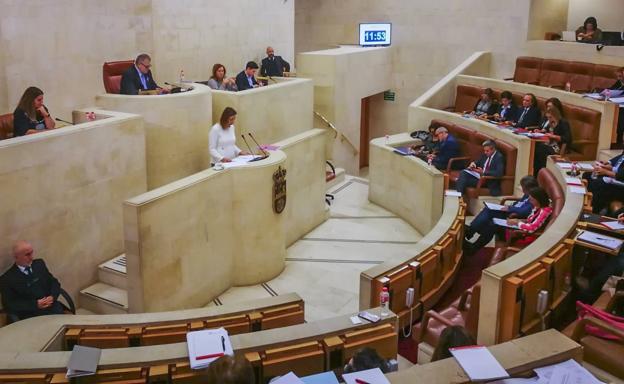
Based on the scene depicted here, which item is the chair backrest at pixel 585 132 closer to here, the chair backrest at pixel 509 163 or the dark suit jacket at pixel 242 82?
the chair backrest at pixel 509 163

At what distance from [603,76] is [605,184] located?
498 cm

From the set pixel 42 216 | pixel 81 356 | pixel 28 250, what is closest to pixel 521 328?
pixel 81 356

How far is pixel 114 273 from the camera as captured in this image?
22.1ft

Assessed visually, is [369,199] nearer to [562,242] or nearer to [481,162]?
[481,162]

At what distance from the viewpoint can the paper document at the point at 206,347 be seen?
11.1 ft

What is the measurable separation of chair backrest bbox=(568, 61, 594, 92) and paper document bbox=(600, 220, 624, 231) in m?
6.36

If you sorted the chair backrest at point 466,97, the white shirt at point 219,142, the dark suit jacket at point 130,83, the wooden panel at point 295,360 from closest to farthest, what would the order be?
the wooden panel at point 295,360
the white shirt at point 219,142
the dark suit jacket at point 130,83
the chair backrest at point 466,97

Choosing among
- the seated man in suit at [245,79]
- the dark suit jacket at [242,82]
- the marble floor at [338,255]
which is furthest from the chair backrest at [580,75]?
the dark suit jacket at [242,82]

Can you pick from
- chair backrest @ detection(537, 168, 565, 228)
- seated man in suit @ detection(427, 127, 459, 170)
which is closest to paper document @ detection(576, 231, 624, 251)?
chair backrest @ detection(537, 168, 565, 228)

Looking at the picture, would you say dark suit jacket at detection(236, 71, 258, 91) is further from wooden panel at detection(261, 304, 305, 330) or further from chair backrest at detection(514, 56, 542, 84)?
wooden panel at detection(261, 304, 305, 330)

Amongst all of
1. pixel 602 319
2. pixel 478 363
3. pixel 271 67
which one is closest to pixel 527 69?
pixel 271 67

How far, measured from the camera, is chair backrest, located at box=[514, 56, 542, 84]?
1234cm

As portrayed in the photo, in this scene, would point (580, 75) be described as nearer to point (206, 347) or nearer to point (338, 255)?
point (338, 255)

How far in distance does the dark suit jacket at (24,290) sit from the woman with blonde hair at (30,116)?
160cm
